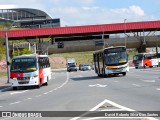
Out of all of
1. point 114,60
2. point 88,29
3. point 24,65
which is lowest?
point 24,65

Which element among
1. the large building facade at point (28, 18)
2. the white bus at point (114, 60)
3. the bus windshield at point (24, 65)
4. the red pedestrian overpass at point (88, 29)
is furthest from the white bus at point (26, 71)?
the large building facade at point (28, 18)

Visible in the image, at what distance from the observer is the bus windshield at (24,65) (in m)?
32.5

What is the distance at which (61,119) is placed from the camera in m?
13.0

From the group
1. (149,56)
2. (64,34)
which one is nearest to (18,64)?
(149,56)

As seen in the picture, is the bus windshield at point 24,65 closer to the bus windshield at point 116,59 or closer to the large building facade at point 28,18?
the bus windshield at point 116,59

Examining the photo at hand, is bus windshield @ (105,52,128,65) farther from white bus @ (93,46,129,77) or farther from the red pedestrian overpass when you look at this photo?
the red pedestrian overpass

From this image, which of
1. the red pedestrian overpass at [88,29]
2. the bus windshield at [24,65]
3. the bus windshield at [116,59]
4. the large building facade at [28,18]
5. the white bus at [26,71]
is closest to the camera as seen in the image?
the white bus at [26,71]

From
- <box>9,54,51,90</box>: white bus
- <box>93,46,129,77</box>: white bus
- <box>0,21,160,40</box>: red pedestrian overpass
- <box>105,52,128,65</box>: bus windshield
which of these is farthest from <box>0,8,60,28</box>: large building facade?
<box>9,54,51,90</box>: white bus

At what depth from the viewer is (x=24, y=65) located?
108ft

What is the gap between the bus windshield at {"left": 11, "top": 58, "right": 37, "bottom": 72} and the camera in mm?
32494

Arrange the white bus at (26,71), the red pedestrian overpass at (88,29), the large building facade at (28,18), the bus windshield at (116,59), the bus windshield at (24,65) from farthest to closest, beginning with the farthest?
the large building facade at (28,18) < the red pedestrian overpass at (88,29) < the bus windshield at (116,59) < the bus windshield at (24,65) < the white bus at (26,71)

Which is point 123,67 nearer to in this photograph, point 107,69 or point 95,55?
point 107,69

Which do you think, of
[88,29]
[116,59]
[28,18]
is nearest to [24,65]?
[116,59]

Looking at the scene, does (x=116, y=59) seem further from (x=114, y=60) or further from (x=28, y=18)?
(x=28, y=18)
